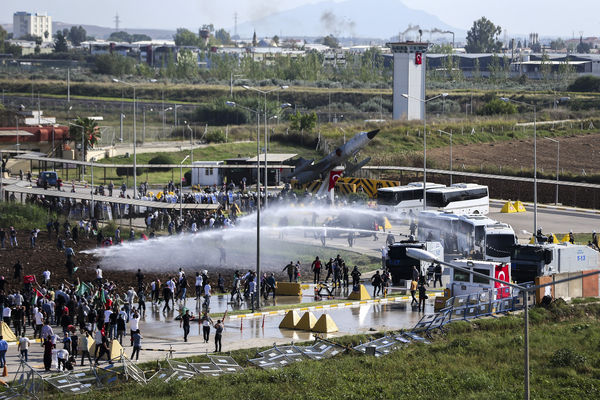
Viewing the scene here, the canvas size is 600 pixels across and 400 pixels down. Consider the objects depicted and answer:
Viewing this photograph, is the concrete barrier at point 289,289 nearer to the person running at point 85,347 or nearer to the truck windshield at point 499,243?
the truck windshield at point 499,243

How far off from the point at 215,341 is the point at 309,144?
241 ft

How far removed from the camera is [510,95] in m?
160

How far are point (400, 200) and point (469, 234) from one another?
11959mm

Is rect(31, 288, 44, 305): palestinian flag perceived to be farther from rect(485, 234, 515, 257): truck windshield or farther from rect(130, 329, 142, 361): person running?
rect(485, 234, 515, 257): truck windshield

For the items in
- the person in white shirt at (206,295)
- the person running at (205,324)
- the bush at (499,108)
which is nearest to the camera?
the person running at (205,324)

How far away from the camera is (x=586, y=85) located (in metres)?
176

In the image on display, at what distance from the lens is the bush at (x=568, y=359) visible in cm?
3134

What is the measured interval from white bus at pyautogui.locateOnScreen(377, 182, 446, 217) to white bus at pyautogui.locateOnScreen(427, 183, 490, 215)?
765mm

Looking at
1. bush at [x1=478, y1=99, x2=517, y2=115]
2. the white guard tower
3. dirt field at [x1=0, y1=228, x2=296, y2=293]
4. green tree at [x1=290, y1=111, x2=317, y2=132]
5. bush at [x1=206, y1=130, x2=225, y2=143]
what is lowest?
dirt field at [x1=0, y1=228, x2=296, y2=293]

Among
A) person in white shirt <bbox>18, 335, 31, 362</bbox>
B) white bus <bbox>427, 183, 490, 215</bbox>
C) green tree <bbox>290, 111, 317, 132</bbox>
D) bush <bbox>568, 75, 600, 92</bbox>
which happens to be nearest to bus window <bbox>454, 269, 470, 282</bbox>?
person in white shirt <bbox>18, 335, 31, 362</bbox>

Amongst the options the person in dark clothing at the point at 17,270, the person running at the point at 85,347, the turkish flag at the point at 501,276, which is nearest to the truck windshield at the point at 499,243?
the turkish flag at the point at 501,276

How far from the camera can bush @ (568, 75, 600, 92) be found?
6865 inches

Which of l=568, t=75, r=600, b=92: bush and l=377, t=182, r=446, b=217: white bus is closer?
l=377, t=182, r=446, b=217: white bus

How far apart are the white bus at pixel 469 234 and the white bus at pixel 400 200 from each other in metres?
8.09
